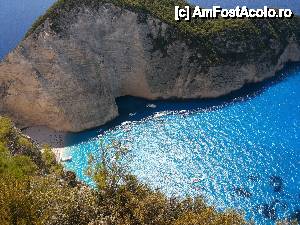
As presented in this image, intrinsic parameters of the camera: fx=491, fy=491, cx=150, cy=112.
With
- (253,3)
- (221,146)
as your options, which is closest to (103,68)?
(221,146)

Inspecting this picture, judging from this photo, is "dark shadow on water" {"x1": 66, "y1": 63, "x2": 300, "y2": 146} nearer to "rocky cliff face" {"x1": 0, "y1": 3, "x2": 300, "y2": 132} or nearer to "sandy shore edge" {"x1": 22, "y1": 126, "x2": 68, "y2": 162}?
"rocky cliff face" {"x1": 0, "y1": 3, "x2": 300, "y2": 132}

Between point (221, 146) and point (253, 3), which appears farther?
point (253, 3)

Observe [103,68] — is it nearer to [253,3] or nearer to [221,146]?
[221,146]

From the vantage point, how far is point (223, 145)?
7306 cm

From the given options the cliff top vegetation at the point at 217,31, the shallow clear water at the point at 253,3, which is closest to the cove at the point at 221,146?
the cliff top vegetation at the point at 217,31

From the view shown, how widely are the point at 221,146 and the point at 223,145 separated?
1.44ft

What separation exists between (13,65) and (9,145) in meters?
25.9

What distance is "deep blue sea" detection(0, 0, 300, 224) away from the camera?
62481mm

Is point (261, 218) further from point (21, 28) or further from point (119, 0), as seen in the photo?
point (21, 28)

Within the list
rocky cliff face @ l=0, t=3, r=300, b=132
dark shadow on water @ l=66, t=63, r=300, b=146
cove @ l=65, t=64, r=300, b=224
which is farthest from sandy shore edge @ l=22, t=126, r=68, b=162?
dark shadow on water @ l=66, t=63, r=300, b=146

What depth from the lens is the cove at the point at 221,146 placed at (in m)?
62.4

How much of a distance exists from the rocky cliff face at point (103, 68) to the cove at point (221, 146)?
2762 mm

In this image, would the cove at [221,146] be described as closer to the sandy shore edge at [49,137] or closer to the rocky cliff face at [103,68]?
the sandy shore edge at [49,137]

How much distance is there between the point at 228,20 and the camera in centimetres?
9575
